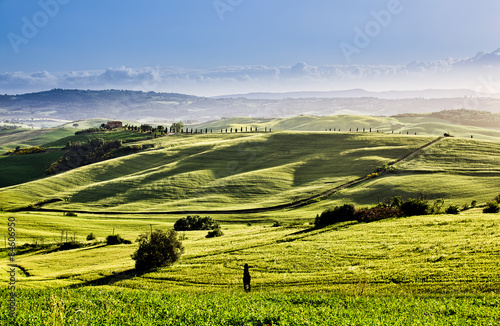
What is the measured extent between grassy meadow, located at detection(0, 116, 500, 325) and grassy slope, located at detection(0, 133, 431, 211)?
0.95m

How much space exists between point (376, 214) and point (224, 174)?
331ft

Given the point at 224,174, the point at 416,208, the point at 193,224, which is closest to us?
the point at 416,208

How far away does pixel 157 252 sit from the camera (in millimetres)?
40938

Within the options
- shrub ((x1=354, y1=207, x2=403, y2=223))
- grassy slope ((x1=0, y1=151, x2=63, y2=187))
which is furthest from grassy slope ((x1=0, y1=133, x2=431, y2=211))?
shrub ((x1=354, y1=207, x2=403, y2=223))

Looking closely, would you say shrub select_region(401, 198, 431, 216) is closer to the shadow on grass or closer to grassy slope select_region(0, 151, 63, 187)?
the shadow on grass

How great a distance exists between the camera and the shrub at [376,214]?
54037mm

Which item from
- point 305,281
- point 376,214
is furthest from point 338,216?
point 305,281

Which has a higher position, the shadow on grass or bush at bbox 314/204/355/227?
bush at bbox 314/204/355/227

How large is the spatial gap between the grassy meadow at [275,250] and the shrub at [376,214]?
2909mm

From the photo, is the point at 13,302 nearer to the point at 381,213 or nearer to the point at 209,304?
the point at 209,304

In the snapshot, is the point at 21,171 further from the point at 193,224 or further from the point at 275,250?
the point at 275,250

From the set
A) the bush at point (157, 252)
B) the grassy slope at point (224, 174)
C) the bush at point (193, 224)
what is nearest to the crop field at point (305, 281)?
the bush at point (157, 252)

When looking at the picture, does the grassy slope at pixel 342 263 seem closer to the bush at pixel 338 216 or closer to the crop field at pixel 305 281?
the crop field at pixel 305 281

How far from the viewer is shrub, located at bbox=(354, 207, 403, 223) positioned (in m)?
54.0
